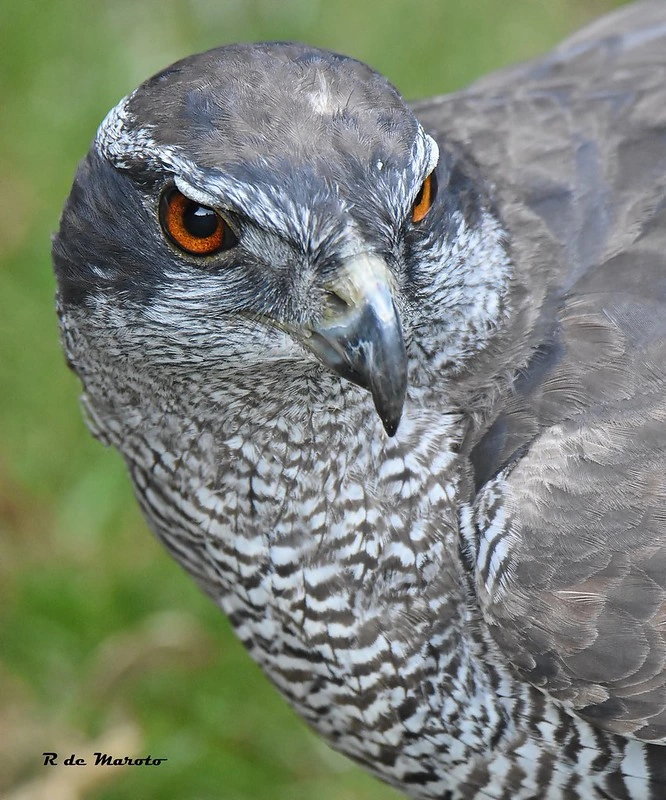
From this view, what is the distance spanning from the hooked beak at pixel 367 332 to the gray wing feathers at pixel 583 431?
53cm

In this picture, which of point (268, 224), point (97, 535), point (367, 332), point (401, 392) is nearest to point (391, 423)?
point (401, 392)

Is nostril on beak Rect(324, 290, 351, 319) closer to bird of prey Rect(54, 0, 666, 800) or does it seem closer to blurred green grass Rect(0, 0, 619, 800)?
bird of prey Rect(54, 0, 666, 800)

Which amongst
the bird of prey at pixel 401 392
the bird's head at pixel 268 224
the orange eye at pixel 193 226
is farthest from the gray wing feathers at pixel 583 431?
the orange eye at pixel 193 226

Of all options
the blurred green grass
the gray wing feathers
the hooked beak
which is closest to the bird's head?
the hooked beak

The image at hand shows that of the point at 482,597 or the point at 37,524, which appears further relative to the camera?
the point at 37,524

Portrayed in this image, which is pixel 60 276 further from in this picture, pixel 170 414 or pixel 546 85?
pixel 546 85

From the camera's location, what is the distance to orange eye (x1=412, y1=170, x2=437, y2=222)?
2745 millimetres

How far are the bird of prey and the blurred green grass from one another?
49.6 inches

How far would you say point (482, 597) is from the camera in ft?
9.95

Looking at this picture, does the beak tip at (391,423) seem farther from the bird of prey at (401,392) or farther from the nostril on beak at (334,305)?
the nostril on beak at (334,305)

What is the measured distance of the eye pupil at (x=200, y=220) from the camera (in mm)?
2617

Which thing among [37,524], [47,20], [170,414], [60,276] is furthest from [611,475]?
[47,20]

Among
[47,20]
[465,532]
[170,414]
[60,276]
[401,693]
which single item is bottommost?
[401,693]

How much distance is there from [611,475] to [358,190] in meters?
0.93
